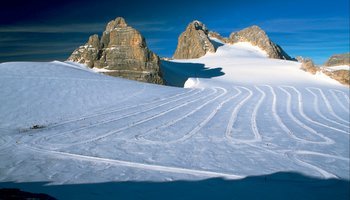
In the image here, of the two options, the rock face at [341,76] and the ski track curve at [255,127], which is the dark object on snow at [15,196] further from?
the rock face at [341,76]

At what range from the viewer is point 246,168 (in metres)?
7.03

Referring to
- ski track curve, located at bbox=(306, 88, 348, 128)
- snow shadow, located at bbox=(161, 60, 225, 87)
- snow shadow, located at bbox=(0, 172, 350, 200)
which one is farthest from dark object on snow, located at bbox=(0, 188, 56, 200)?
snow shadow, located at bbox=(161, 60, 225, 87)

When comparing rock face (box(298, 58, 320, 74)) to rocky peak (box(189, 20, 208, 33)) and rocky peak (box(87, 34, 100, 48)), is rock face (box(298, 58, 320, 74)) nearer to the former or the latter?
rocky peak (box(87, 34, 100, 48))

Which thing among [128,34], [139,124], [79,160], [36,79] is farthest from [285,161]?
[128,34]

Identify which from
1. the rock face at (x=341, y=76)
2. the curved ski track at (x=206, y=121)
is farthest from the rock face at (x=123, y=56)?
the rock face at (x=341, y=76)

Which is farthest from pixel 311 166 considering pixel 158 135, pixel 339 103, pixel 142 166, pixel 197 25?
pixel 197 25

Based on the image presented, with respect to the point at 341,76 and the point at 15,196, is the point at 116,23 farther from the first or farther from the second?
the point at 15,196

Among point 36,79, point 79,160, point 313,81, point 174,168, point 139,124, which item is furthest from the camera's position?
point 313,81

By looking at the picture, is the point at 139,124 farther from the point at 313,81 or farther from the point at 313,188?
the point at 313,81

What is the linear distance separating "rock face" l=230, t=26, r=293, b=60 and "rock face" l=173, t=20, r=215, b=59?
25.0ft

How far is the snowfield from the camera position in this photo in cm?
651

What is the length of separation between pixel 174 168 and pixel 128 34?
74.4 ft

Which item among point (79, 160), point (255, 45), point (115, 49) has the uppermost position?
point (255, 45)

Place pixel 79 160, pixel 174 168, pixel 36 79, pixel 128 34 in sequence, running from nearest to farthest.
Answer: pixel 174 168, pixel 79 160, pixel 36 79, pixel 128 34
